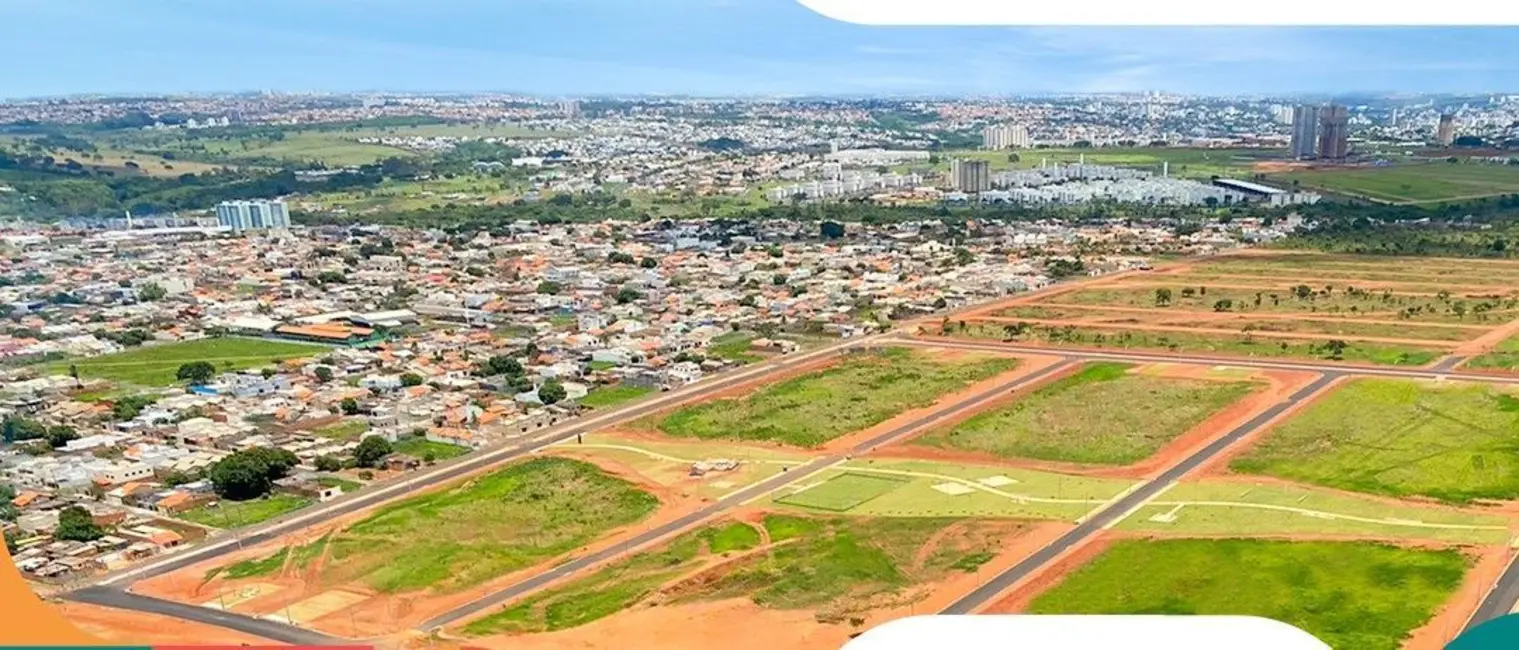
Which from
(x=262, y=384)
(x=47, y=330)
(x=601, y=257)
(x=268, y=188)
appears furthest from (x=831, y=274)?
(x=268, y=188)

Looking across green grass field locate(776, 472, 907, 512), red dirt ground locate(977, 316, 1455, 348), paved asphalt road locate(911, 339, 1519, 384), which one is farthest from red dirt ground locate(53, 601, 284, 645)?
red dirt ground locate(977, 316, 1455, 348)

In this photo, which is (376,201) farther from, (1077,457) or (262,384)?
(1077,457)

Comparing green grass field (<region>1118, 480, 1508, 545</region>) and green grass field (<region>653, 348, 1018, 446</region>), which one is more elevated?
green grass field (<region>1118, 480, 1508, 545</region>)

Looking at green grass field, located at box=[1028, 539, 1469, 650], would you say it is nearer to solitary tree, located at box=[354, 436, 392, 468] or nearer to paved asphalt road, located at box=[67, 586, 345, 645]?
paved asphalt road, located at box=[67, 586, 345, 645]

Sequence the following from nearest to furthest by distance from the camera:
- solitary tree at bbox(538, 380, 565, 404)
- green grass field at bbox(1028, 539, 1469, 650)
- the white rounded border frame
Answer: the white rounded border frame < green grass field at bbox(1028, 539, 1469, 650) < solitary tree at bbox(538, 380, 565, 404)

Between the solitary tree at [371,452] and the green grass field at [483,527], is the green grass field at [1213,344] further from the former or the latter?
the solitary tree at [371,452]

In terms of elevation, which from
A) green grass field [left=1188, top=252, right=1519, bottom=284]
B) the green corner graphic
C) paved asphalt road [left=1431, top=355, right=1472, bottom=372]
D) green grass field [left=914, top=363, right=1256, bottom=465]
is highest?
the green corner graphic

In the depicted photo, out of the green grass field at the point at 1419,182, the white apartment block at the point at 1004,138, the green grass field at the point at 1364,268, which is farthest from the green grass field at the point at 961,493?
the white apartment block at the point at 1004,138
